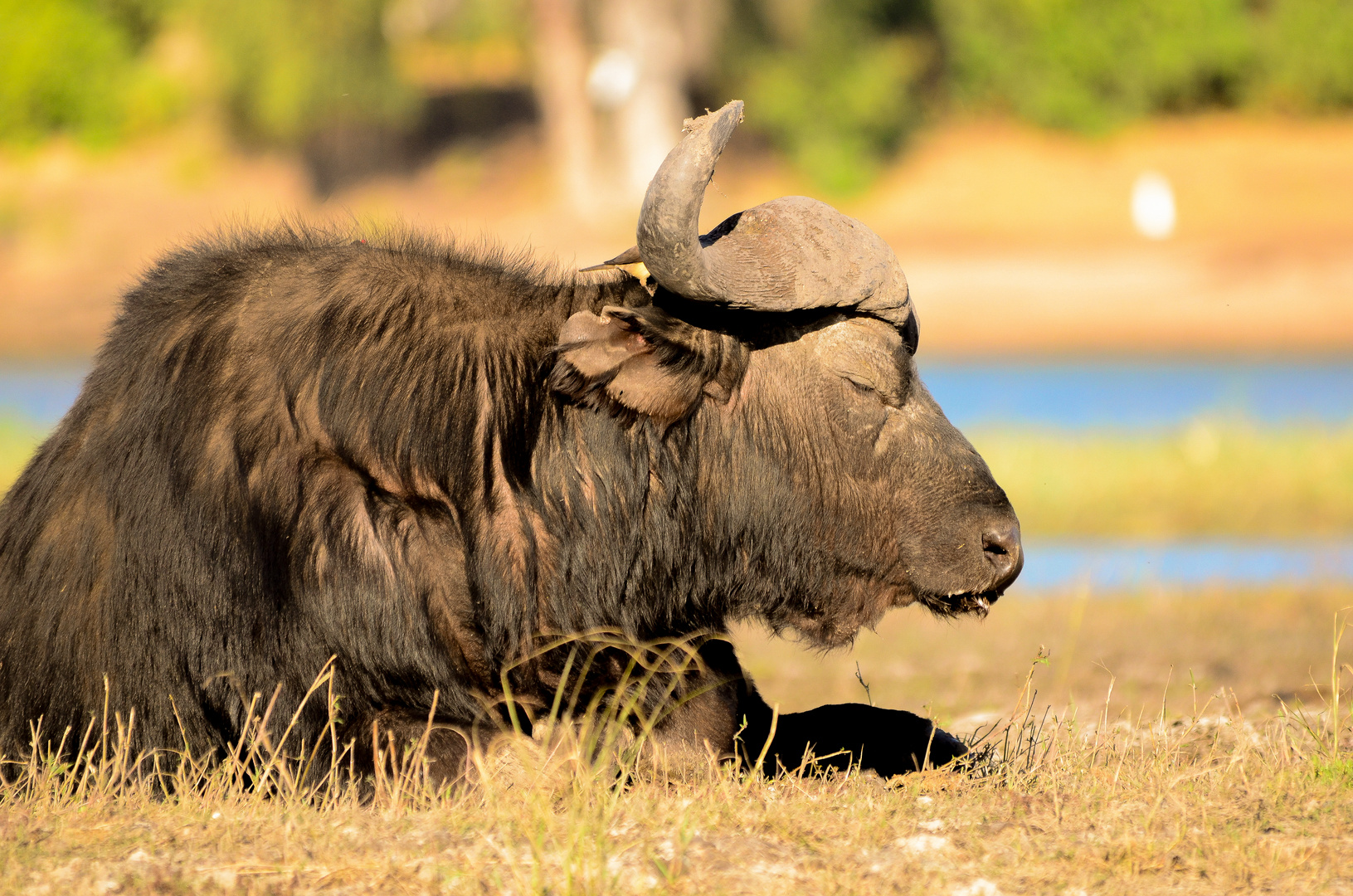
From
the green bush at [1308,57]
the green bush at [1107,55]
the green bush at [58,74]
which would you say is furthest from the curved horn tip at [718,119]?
the green bush at [58,74]

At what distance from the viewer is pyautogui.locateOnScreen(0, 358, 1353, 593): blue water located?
11.4 metres

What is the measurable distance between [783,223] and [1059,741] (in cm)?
184

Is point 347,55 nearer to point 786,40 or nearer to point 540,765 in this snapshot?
point 786,40

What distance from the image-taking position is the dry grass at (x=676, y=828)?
10.6ft

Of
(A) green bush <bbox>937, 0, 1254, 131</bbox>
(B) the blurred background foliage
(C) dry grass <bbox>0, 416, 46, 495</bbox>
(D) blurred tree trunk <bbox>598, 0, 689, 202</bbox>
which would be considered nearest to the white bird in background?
(A) green bush <bbox>937, 0, 1254, 131</bbox>

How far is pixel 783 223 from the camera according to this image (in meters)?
4.11

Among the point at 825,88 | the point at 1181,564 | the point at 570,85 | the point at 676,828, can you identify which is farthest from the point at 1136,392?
the point at 676,828

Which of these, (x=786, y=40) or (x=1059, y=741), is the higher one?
(x=786, y=40)

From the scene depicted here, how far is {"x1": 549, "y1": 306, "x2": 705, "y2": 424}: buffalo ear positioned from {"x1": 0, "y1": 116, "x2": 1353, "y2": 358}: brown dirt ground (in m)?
18.7

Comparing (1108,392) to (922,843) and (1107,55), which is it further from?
(922,843)

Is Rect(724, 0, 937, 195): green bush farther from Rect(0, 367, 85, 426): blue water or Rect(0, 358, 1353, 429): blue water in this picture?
Rect(0, 367, 85, 426): blue water

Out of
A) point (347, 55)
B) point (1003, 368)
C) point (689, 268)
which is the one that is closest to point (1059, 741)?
point (689, 268)

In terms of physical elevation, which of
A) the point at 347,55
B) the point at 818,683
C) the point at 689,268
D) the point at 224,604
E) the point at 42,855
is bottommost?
the point at 818,683

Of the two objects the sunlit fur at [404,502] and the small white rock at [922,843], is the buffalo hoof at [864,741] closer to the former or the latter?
the sunlit fur at [404,502]
